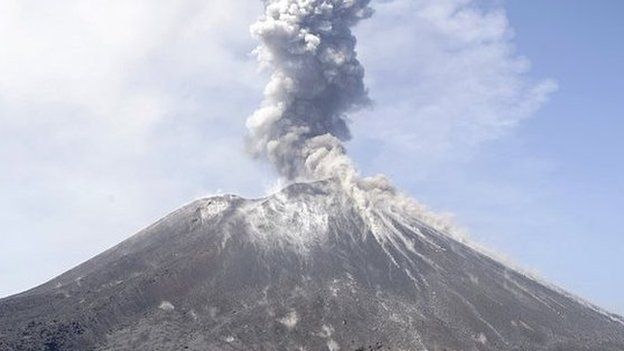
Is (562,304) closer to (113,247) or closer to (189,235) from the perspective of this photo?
(189,235)

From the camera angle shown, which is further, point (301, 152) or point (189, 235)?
point (301, 152)

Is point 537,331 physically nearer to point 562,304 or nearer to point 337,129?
point 562,304

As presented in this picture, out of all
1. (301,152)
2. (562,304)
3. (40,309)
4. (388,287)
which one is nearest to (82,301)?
(40,309)

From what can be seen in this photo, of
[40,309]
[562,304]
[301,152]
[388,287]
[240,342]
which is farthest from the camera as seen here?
[301,152]

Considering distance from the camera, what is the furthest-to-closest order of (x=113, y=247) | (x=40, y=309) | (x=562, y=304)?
(x=113, y=247) < (x=562, y=304) < (x=40, y=309)

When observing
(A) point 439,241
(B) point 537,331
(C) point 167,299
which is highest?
(A) point 439,241

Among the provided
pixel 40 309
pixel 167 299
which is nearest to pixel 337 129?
pixel 167 299

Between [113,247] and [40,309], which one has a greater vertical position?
[113,247]
